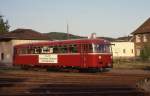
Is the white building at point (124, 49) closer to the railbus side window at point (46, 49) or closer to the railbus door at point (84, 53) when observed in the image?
the railbus side window at point (46, 49)

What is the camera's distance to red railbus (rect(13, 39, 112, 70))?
31.1 metres

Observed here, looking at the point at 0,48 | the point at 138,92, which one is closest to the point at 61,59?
the point at 138,92

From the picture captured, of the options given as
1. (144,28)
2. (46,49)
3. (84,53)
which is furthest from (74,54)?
(144,28)

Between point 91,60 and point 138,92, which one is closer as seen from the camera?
point 138,92

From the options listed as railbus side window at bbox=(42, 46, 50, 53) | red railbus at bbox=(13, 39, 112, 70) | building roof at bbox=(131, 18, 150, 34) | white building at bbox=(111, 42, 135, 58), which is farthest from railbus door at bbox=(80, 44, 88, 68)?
white building at bbox=(111, 42, 135, 58)

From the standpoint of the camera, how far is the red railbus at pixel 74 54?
31.1m

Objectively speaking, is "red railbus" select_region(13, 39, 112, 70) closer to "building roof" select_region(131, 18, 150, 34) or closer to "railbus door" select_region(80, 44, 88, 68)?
"railbus door" select_region(80, 44, 88, 68)

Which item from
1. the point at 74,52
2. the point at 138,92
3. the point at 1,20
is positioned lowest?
the point at 138,92

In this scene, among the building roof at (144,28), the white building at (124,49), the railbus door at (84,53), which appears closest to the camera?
the railbus door at (84,53)

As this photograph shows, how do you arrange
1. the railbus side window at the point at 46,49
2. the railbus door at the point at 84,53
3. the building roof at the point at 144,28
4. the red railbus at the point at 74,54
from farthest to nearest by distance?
the building roof at the point at 144,28 → the railbus side window at the point at 46,49 → the railbus door at the point at 84,53 → the red railbus at the point at 74,54

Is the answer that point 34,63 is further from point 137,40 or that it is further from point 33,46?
point 137,40

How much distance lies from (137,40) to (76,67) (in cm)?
4346

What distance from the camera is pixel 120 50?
85812mm

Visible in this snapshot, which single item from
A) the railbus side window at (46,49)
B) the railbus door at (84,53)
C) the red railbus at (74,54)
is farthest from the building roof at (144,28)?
the railbus door at (84,53)
